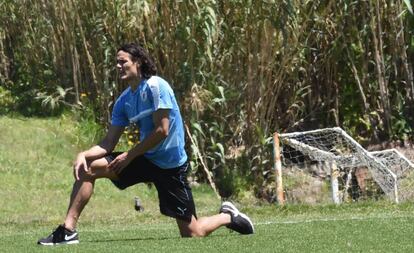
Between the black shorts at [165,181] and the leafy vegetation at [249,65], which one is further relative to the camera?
the leafy vegetation at [249,65]

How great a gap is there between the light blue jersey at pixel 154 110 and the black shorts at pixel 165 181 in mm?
60

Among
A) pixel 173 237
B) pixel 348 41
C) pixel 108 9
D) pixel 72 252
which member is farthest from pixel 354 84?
pixel 72 252

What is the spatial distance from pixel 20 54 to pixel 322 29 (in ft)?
18.6

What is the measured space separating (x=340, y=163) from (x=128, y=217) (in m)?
3.04

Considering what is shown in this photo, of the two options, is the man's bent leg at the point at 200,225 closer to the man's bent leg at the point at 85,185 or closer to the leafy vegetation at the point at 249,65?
the man's bent leg at the point at 85,185

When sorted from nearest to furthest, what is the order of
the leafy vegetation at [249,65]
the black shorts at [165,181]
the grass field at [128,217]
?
the grass field at [128,217]
the black shorts at [165,181]
the leafy vegetation at [249,65]

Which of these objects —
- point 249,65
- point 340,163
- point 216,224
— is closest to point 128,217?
point 340,163

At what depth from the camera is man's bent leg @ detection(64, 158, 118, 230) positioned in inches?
366

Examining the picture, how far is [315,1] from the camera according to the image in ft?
53.0

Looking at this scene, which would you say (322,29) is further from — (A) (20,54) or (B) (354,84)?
(A) (20,54)

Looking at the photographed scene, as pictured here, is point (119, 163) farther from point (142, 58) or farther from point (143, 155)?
point (142, 58)

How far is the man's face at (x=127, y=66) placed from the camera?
9.29 meters

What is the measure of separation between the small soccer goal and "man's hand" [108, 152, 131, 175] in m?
5.52

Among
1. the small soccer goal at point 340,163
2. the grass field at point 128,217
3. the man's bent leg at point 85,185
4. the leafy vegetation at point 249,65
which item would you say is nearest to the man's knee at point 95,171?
the man's bent leg at point 85,185
